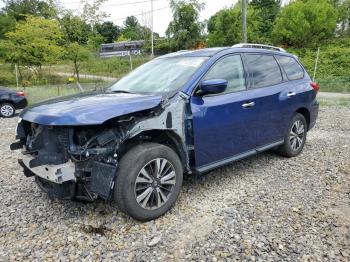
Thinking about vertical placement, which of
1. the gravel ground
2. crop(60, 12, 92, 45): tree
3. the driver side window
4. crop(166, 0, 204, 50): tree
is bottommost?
the gravel ground

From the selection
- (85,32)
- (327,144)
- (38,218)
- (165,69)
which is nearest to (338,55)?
(85,32)

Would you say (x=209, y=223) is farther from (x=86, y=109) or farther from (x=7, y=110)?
(x=7, y=110)

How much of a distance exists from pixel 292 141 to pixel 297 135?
15 cm

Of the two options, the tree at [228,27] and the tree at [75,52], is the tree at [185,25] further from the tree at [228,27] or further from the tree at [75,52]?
the tree at [75,52]

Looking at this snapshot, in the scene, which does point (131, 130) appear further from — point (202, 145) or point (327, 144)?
point (327, 144)

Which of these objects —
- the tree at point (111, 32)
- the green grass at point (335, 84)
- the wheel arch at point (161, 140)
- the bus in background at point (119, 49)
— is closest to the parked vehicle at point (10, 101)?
the wheel arch at point (161, 140)

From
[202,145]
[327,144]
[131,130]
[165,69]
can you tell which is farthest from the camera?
[327,144]

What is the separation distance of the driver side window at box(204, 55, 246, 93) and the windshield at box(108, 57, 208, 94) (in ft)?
0.60

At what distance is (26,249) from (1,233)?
18.4 inches

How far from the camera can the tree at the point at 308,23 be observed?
2952cm

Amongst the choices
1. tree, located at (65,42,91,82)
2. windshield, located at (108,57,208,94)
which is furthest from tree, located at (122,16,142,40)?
windshield, located at (108,57,208,94)

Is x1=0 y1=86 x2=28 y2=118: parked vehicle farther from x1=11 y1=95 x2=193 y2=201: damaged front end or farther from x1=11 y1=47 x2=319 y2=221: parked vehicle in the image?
x1=11 y1=95 x2=193 y2=201: damaged front end

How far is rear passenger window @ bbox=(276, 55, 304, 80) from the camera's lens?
5.05m

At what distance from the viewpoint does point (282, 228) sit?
3197mm
